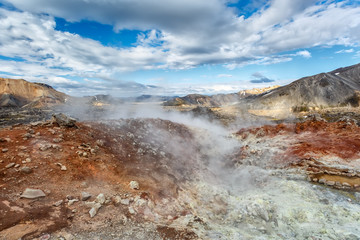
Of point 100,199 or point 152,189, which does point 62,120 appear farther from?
point 152,189

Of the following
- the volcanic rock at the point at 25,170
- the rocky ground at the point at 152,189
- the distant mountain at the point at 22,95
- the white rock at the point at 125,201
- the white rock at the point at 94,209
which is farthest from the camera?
the distant mountain at the point at 22,95

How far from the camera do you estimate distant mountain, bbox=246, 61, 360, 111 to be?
89.8 metres

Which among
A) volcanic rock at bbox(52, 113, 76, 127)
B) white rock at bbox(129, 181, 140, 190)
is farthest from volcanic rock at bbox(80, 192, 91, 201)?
volcanic rock at bbox(52, 113, 76, 127)

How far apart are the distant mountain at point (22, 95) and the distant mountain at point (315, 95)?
114093 millimetres

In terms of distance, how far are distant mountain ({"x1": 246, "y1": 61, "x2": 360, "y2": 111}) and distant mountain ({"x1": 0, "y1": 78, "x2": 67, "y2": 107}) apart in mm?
114093

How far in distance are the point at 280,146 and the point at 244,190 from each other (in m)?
9.12

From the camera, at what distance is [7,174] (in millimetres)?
7422

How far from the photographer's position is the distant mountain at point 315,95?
89750 mm

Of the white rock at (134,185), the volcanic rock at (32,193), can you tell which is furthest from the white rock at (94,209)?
the white rock at (134,185)

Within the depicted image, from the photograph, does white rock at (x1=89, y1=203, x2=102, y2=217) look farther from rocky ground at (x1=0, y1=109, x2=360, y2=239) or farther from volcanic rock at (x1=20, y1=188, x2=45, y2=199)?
volcanic rock at (x1=20, y1=188, x2=45, y2=199)

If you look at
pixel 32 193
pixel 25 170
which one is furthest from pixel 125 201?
pixel 25 170

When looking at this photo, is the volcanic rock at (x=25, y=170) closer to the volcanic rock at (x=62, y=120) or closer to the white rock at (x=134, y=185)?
the white rock at (x=134, y=185)

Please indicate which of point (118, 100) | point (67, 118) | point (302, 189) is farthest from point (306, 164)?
point (118, 100)

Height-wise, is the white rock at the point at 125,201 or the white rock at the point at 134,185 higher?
the white rock at the point at 134,185
